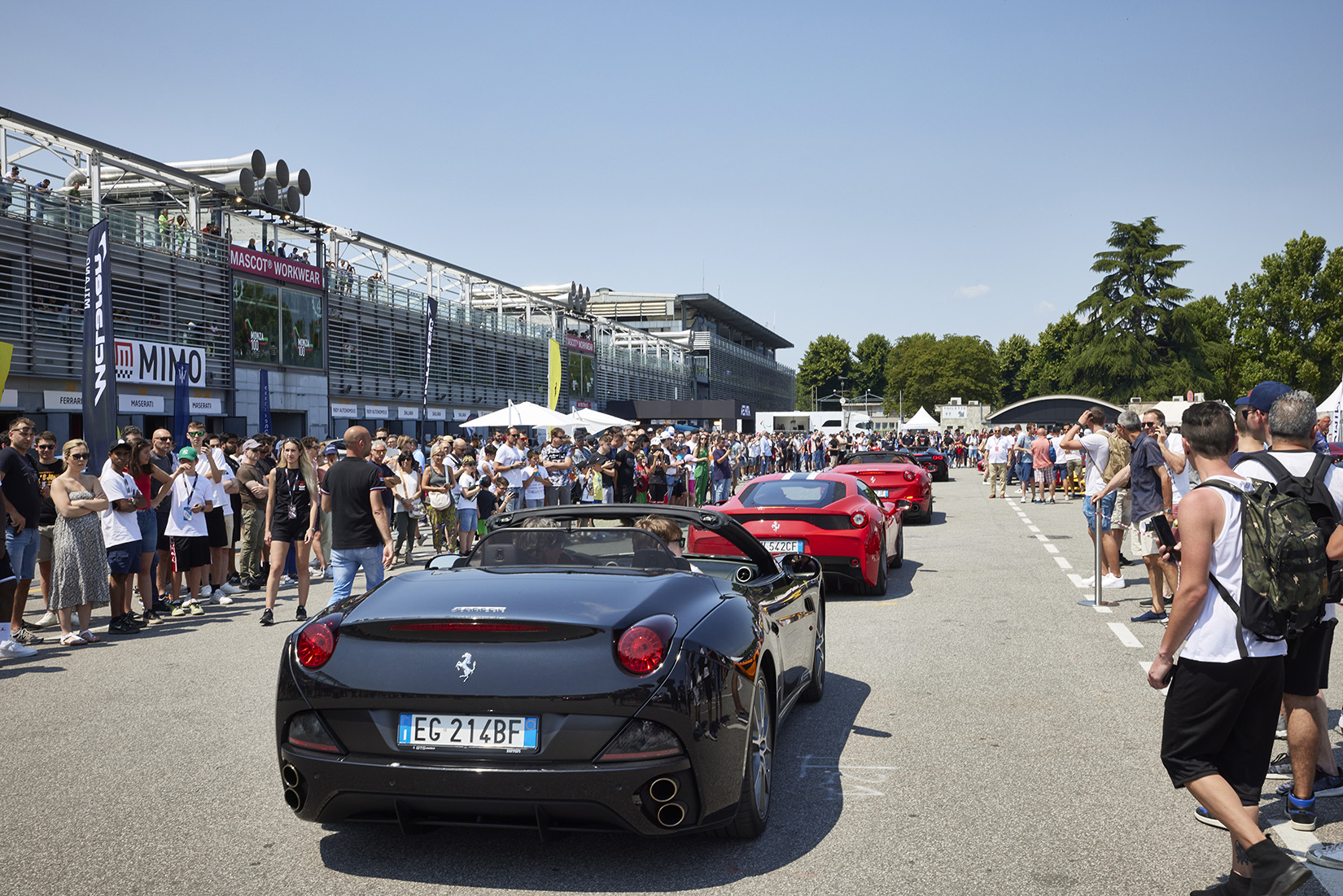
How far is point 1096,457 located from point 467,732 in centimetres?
952

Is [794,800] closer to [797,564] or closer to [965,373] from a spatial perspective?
[797,564]

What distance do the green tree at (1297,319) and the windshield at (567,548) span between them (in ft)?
209

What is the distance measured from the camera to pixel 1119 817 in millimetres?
4430

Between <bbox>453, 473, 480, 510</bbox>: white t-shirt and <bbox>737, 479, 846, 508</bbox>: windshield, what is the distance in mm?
5058

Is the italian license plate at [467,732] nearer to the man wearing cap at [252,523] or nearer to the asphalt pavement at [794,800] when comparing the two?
the asphalt pavement at [794,800]

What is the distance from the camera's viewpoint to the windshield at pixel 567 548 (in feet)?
15.9

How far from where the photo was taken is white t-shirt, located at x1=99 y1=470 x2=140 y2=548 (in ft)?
31.7

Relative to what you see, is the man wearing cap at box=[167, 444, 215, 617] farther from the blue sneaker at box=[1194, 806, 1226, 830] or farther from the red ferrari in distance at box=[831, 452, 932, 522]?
the red ferrari in distance at box=[831, 452, 932, 522]

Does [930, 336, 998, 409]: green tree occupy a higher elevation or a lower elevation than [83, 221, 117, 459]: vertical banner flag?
higher

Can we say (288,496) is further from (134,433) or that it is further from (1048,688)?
(1048,688)

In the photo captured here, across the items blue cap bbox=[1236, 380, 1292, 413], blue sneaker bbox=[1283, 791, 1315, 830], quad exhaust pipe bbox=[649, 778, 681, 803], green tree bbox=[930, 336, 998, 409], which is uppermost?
green tree bbox=[930, 336, 998, 409]

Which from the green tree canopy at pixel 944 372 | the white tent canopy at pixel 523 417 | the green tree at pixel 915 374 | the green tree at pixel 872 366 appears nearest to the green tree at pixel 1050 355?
the green tree canopy at pixel 944 372

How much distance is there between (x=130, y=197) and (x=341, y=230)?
7.39m

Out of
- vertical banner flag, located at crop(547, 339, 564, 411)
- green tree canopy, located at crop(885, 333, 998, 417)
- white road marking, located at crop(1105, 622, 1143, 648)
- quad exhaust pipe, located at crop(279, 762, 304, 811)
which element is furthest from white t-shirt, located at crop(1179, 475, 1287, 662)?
green tree canopy, located at crop(885, 333, 998, 417)
